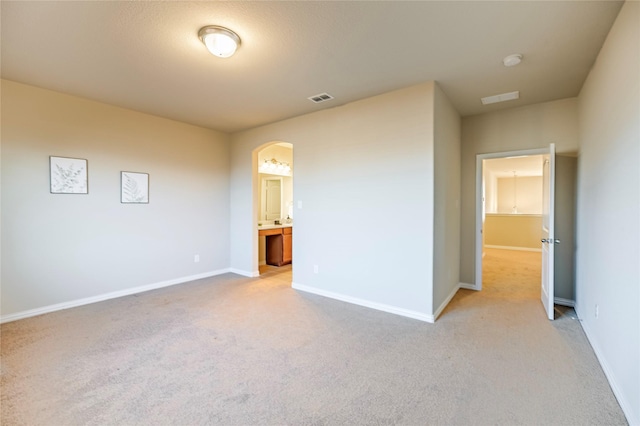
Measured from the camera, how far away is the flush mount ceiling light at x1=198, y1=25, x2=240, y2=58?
224cm

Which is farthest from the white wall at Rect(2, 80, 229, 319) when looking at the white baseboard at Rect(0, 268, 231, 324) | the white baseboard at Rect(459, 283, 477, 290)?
the white baseboard at Rect(459, 283, 477, 290)

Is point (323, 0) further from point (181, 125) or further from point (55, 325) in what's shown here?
point (55, 325)

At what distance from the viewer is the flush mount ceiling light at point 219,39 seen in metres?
2.24

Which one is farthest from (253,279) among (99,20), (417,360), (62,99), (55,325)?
(99,20)

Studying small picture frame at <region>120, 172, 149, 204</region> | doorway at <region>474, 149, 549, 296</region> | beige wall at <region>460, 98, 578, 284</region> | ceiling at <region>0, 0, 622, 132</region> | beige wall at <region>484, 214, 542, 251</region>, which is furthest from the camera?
beige wall at <region>484, 214, 542, 251</region>

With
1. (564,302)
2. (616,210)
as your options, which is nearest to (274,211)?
(564,302)

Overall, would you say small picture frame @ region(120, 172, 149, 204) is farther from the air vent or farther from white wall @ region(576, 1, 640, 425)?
white wall @ region(576, 1, 640, 425)

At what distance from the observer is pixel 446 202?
3672mm

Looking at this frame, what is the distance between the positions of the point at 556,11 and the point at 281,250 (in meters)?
5.28

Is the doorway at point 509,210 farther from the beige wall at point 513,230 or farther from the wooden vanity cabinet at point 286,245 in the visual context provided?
the wooden vanity cabinet at point 286,245

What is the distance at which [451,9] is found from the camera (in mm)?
2012

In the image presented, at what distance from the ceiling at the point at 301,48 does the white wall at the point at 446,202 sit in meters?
0.34

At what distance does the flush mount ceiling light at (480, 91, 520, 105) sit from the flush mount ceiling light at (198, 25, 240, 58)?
311cm

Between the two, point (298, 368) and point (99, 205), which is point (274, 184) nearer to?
point (99, 205)
